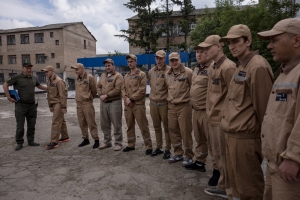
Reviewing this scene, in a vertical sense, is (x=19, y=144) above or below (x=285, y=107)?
below

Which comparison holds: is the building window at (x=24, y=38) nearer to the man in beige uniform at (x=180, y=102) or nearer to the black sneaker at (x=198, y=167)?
the man in beige uniform at (x=180, y=102)

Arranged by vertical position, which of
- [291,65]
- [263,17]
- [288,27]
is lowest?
[291,65]

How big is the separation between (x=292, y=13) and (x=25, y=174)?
1024 centimetres

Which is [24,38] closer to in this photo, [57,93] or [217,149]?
[57,93]

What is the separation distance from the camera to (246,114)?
96.2 inches

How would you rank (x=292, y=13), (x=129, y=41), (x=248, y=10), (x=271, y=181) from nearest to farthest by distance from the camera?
(x=271, y=181), (x=292, y=13), (x=248, y=10), (x=129, y=41)

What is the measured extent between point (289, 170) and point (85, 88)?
16.3ft

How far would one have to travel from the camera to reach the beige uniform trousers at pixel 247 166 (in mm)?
2451

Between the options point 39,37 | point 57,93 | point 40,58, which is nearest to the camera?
point 57,93

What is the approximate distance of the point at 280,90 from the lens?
1834mm

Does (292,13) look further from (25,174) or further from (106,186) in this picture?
(25,174)

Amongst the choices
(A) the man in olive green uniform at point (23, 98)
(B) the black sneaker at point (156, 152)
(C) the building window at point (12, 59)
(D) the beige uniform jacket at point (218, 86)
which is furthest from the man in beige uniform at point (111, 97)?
(C) the building window at point (12, 59)

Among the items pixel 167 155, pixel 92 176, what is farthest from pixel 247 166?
pixel 92 176

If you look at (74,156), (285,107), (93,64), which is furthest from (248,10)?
(93,64)
